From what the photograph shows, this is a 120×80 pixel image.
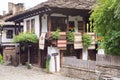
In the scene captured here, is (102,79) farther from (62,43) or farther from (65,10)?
(65,10)

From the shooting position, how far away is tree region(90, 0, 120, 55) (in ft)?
52.5

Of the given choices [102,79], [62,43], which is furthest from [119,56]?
[62,43]

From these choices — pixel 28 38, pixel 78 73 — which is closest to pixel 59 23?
pixel 28 38

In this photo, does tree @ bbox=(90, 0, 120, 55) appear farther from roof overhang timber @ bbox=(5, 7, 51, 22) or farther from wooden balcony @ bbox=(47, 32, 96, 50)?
roof overhang timber @ bbox=(5, 7, 51, 22)

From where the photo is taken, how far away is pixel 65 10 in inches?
1046

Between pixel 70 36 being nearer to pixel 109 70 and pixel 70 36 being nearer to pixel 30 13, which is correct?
pixel 30 13

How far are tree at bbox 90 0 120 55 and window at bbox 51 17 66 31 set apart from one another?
987 centimetres

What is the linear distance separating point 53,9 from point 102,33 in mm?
8930

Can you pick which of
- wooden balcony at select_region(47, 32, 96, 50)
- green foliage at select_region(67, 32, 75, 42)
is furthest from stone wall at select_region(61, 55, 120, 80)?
green foliage at select_region(67, 32, 75, 42)

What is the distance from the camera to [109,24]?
16.8 metres

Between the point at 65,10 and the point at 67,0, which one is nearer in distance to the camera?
the point at 65,10

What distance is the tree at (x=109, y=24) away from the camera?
16.0 m

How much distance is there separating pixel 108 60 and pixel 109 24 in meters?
2.04

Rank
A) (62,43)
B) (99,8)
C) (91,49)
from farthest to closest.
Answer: (91,49) < (62,43) < (99,8)
